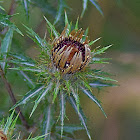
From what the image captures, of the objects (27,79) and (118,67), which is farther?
(118,67)

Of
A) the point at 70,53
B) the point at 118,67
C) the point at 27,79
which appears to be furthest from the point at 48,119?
the point at 118,67

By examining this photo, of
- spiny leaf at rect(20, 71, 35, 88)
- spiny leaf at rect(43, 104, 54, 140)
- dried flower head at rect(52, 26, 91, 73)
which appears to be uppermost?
dried flower head at rect(52, 26, 91, 73)

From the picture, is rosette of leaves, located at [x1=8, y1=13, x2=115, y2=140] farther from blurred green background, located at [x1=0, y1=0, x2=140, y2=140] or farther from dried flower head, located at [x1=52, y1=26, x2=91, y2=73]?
blurred green background, located at [x1=0, y1=0, x2=140, y2=140]

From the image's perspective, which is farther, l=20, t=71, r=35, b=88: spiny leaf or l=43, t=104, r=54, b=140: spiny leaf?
l=20, t=71, r=35, b=88: spiny leaf

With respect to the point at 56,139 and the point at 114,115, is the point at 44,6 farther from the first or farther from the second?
the point at 114,115

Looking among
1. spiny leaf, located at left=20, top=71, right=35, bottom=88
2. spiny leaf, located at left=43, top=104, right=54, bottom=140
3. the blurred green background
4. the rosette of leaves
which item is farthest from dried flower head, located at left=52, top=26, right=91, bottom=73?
the blurred green background


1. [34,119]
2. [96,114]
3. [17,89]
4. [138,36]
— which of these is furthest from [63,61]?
[138,36]

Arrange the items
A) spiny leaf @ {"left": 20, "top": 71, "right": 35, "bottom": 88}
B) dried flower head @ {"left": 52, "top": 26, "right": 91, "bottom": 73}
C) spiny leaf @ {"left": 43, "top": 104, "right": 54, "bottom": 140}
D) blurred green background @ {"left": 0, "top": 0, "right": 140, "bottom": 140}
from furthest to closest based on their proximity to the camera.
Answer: blurred green background @ {"left": 0, "top": 0, "right": 140, "bottom": 140}
spiny leaf @ {"left": 20, "top": 71, "right": 35, "bottom": 88}
spiny leaf @ {"left": 43, "top": 104, "right": 54, "bottom": 140}
dried flower head @ {"left": 52, "top": 26, "right": 91, "bottom": 73}

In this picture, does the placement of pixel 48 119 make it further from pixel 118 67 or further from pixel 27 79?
pixel 118 67
